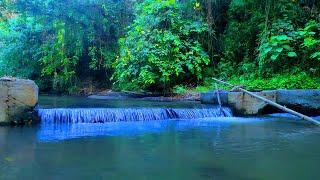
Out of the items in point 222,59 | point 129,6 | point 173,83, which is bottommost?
point 173,83

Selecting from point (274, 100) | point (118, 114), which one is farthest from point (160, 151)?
point (274, 100)

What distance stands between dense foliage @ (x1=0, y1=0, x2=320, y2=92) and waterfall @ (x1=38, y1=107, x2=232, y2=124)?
337 cm

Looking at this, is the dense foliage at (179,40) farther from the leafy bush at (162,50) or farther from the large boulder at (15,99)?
the large boulder at (15,99)

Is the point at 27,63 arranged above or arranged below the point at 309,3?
below

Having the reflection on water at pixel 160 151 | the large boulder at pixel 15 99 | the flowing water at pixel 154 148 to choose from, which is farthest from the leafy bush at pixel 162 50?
the large boulder at pixel 15 99

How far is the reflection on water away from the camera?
5.23 meters

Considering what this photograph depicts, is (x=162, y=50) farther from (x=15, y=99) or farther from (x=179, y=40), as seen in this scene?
(x=15, y=99)

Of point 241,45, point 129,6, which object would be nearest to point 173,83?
point 241,45

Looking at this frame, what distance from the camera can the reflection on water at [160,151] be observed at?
5234 mm

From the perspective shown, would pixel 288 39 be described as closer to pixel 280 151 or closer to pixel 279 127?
pixel 279 127

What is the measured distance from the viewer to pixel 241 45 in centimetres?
1742

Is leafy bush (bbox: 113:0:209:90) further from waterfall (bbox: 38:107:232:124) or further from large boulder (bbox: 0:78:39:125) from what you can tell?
large boulder (bbox: 0:78:39:125)

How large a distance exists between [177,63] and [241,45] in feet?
10.0

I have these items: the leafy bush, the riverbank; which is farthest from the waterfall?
the leafy bush
